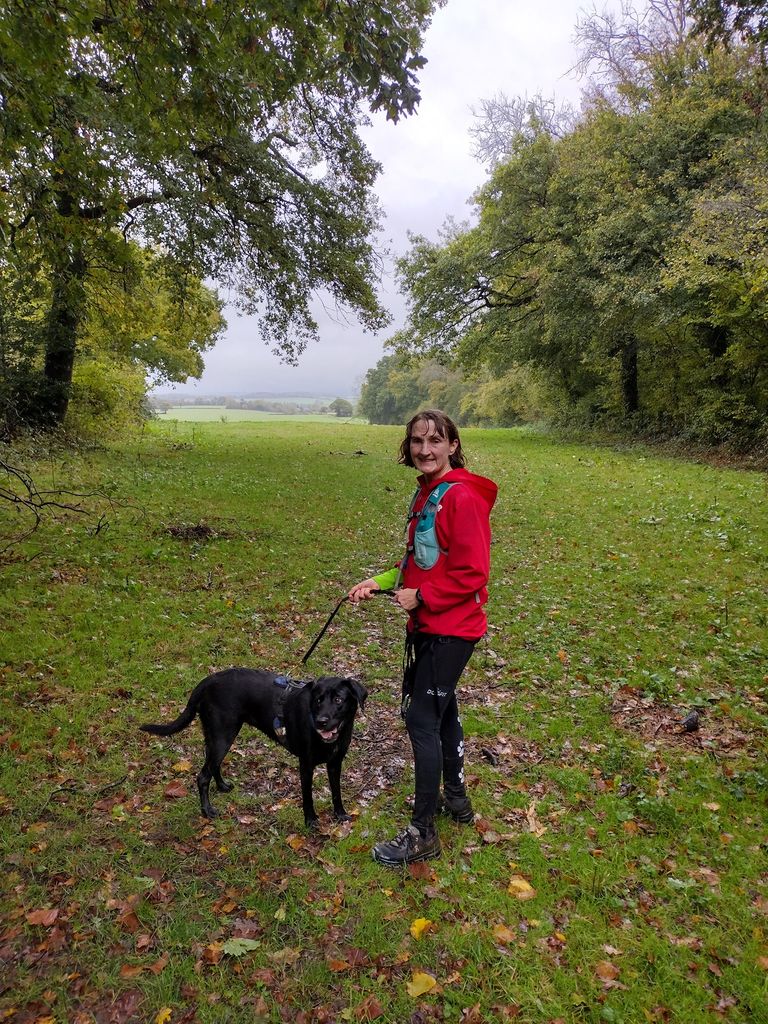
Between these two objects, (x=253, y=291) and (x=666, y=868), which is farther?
(x=253, y=291)

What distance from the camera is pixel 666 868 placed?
377cm

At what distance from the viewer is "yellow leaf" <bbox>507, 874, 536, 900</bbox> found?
358 centimetres

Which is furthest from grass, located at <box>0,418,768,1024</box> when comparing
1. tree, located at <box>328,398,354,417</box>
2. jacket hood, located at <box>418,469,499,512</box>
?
tree, located at <box>328,398,354,417</box>

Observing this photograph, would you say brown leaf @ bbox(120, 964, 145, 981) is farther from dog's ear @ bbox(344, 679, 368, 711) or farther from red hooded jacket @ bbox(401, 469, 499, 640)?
red hooded jacket @ bbox(401, 469, 499, 640)

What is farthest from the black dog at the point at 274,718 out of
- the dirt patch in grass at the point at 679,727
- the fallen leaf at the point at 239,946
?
the dirt patch in grass at the point at 679,727

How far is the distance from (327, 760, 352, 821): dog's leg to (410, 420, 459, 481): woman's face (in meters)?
2.25

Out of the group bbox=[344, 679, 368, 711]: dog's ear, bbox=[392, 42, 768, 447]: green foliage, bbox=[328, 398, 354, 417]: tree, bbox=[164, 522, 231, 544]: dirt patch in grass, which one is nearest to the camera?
bbox=[344, 679, 368, 711]: dog's ear

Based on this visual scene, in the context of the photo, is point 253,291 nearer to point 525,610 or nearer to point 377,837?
point 525,610

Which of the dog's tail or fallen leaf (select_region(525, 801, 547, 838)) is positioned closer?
the dog's tail

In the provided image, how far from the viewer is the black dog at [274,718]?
12.6 feet

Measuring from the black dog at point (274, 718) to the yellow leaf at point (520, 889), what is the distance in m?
1.27

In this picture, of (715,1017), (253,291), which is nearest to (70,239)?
(715,1017)

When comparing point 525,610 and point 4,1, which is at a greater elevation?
point 4,1

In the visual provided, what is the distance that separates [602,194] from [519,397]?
21.0 meters
